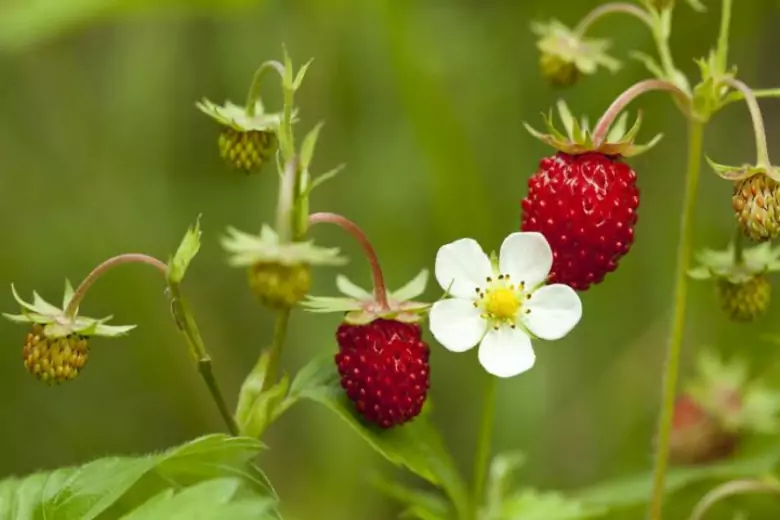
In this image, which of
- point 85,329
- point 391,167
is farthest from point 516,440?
point 85,329

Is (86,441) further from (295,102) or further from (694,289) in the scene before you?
(694,289)

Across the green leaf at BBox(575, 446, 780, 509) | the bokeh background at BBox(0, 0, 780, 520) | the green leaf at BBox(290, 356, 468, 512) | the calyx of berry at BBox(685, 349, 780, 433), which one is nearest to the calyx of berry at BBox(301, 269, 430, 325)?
the green leaf at BBox(290, 356, 468, 512)

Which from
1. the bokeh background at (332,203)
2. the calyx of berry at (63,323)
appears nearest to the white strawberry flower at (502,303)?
the calyx of berry at (63,323)

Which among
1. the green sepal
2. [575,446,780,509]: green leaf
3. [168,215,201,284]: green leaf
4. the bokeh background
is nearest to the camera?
the green sepal

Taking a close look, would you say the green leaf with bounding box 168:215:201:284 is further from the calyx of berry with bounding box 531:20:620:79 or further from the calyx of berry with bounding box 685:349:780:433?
the calyx of berry with bounding box 685:349:780:433

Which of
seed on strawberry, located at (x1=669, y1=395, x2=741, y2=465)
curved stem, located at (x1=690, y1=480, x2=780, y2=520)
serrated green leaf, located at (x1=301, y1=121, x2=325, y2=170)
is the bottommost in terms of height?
seed on strawberry, located at (x1=669, y1=395, x2=741, y2=465)

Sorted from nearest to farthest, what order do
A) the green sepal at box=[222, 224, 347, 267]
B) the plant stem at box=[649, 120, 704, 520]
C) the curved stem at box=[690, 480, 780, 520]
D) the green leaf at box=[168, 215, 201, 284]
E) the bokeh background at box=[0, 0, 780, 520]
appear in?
the green sepal at box=[222, 224, 347, 267] → the green leaf at box=[168, 215, 201, 284] → the plant stem at box=[649, 120, 704, 520] → the curved stem at box=[690, 480, 780, 520] → the bokeh background at box=[0, 0, 780, 520]
